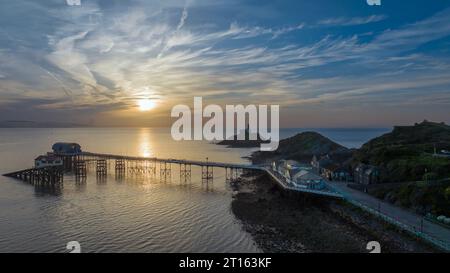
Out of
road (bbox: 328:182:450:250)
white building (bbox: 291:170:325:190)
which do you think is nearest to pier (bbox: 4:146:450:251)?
road (bbox: 328:182:450:250)

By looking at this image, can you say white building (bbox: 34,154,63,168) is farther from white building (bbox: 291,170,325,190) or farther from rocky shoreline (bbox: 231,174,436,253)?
white building (bbox: 291,170,325,190)

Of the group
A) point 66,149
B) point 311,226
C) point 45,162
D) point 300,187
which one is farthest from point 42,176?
point 311,226

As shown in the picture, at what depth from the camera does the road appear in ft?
79.3

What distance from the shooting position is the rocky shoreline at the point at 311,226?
2564 centimetres

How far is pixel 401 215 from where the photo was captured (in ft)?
95.2

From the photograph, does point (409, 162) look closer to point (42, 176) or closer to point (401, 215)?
point (401, 215)

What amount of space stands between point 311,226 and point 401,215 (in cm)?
787

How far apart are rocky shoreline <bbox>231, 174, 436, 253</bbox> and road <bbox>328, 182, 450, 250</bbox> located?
3.85 feet

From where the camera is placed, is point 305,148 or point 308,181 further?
point 305,148

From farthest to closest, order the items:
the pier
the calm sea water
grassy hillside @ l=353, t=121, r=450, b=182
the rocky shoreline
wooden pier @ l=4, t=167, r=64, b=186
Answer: wooden pier @ l=4, t=167, r=64, b=186 → grassy hillside @ l=353, t=121, r=450, b=182 → the calm sea water → the rocky shoreline → the pier

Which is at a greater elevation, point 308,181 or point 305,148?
point 305,148

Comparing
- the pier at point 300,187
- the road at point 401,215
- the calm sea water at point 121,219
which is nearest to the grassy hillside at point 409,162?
the road at point 401,215

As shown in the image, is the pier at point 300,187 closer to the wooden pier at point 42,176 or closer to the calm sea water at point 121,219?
the wooden pier at point 42,176

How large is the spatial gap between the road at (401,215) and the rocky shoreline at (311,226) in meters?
1.17
